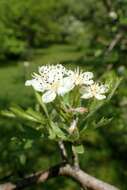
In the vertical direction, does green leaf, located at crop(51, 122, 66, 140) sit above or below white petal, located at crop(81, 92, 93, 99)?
below

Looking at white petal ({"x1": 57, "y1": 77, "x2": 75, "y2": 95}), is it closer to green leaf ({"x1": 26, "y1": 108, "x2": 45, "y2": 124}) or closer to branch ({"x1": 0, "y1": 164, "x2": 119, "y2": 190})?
green leaf ({"x1": 26, "y1": 108, "x2": 45, "y2": 124})

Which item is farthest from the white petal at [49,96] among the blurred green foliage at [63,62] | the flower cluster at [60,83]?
the blurred green foliage at [63,62]

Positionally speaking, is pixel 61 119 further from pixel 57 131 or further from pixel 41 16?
pixel 41 16

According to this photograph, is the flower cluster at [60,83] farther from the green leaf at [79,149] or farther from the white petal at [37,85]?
the green leaf at [79,149]

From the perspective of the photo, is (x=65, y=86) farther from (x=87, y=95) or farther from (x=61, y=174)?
(x=61, y=174)

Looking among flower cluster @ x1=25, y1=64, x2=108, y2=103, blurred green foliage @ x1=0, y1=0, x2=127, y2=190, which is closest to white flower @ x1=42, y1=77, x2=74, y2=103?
flower cluster @ x1=25, y1=64, x2=108, y2=103

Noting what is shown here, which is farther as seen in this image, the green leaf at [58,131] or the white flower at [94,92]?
the white flower at [94,92]

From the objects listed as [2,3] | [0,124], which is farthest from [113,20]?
[2,3]
